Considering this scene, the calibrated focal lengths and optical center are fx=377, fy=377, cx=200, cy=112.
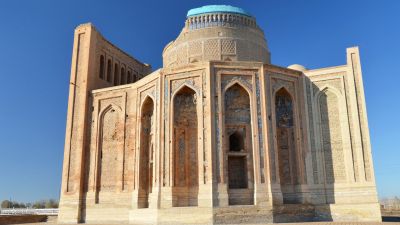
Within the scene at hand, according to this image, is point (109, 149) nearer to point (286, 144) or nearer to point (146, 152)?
point (146, 152)

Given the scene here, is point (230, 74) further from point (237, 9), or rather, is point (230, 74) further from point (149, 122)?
point (237, 9)

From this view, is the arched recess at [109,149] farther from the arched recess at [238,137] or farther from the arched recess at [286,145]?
the arched recess at [286,145]

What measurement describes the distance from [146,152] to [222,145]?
448 cm

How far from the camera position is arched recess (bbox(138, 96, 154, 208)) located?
57.9ft

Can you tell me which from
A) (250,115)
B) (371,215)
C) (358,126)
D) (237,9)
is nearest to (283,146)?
(250,115)

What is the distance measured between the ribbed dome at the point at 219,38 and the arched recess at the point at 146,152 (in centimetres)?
375

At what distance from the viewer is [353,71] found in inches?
703

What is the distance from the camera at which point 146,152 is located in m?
18.4

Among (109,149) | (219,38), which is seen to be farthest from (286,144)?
(109,149)

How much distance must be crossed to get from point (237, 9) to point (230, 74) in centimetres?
643

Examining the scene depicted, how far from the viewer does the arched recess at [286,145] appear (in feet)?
55.4

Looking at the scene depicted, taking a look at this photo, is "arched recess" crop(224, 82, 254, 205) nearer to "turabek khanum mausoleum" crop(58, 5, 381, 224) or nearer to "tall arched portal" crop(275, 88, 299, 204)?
"turabek khanum mausoleum" crop(58, 5, 381, 224)

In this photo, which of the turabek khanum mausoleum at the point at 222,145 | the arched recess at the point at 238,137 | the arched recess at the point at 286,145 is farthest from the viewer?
the arched recess at the point at 286,145

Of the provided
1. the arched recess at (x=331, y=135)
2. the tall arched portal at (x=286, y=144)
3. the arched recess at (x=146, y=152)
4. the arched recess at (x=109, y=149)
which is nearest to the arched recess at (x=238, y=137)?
the tall arched portal at (x=286, y=144)
